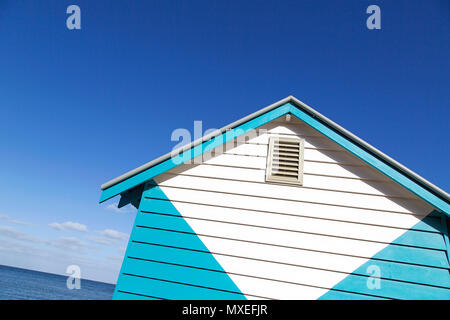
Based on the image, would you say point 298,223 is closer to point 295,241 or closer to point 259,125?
point 295,241

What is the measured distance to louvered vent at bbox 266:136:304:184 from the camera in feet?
13.4

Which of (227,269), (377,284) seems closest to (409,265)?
(377,284)

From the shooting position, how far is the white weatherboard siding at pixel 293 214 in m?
3.54

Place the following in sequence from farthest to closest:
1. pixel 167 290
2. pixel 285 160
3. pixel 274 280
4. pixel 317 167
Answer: pixel 285 160
pixel 317 167
pixel 167 290
pixel 274 280

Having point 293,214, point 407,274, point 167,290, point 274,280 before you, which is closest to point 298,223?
point 293,214

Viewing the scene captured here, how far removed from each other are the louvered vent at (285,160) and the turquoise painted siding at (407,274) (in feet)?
5.11

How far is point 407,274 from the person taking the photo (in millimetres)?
3371

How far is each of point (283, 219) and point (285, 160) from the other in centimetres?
100

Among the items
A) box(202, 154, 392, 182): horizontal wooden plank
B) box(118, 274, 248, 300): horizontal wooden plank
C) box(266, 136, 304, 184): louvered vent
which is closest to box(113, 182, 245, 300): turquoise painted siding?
box(118, 274, 248, 300): horizontal wooden plank

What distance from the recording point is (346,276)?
3.45m

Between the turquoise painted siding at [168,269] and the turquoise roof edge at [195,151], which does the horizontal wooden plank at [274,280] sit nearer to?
the turquoise painted siding at [168,269]

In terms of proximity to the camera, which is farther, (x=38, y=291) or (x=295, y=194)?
(x=38, y=291)

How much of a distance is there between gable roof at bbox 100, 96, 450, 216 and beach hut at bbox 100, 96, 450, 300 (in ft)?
0.06
